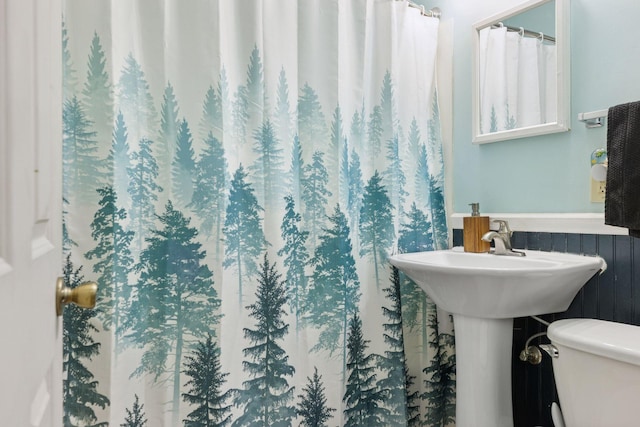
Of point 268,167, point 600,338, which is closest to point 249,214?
point 268,167

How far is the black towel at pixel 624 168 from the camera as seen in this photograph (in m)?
1.13

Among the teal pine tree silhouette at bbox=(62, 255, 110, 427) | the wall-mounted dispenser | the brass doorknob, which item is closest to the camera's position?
the brass doorknob

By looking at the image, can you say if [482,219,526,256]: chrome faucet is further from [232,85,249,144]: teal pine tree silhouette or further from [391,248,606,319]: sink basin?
[232,85,249,144]: teal pine tree silhouette

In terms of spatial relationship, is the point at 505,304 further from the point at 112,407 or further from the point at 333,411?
the point at 112,407

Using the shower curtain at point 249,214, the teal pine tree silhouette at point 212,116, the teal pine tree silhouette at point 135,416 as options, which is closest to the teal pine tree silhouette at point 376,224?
the shower curtain at point 249,214

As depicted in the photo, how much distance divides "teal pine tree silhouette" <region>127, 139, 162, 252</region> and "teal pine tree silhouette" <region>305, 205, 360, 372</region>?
0.57m

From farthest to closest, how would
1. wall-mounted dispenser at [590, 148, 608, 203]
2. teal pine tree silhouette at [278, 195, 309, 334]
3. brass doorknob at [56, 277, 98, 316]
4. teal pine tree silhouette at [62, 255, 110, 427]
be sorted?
teal pine tree silhouette at [278, 195, 309, 334], wall-mounted dispenser at [590, 148, 608, 203], teal pine tree silhouette at [62, 255, 110, 427], brass doorknob at [56, 277, 98, 316]

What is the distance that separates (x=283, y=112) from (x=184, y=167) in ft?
1.31

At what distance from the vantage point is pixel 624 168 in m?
1.16

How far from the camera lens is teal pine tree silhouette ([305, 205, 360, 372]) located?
1.48 metres

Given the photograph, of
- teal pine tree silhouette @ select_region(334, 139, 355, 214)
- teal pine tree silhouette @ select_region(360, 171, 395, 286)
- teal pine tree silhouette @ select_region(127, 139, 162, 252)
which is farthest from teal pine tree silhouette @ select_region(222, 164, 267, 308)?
teal pine tree silhouette @ select_region(360, 171, 395, 286)

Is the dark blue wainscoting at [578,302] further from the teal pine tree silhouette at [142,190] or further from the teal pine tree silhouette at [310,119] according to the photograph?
the teal pine tree silhouette at [142,190]

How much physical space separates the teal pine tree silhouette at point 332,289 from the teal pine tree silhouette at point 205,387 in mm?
359

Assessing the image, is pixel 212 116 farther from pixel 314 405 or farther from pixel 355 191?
pixel 314 405
